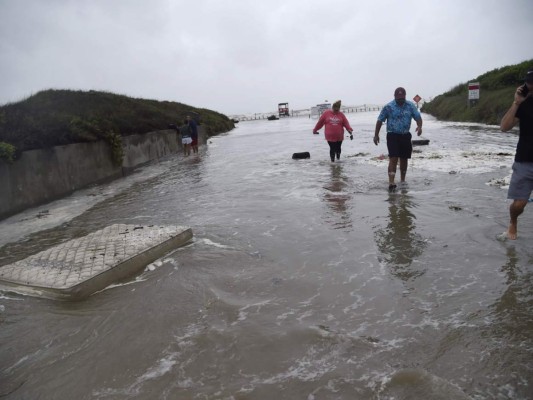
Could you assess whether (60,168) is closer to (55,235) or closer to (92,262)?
(55,235)

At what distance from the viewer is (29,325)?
12.2 feet

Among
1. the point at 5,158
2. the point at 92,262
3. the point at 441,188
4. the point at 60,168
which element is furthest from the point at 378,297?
the point at 60,168

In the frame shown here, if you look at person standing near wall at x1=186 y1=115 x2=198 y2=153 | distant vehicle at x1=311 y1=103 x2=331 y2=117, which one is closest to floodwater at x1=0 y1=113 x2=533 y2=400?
person standing near wall at x1=186 y1=115 x2=198 y2=153

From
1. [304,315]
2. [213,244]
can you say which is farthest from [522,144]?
[213,244]

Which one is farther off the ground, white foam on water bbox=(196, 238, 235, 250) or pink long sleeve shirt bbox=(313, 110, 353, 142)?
pink long sleeve shirt bbox=(313, 110, 353, 142)

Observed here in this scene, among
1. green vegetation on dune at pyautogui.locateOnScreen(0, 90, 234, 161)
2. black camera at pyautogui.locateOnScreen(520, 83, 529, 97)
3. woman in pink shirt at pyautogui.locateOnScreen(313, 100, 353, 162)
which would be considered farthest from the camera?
A: woman in pink shirt at pyautogui.locateOnScreen(313, 100, 353, 162)

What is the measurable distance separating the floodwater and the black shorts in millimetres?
1600

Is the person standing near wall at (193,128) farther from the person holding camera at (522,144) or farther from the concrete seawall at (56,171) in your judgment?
the person holding camera at (522,144)

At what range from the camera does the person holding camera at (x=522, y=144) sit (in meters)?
4.35

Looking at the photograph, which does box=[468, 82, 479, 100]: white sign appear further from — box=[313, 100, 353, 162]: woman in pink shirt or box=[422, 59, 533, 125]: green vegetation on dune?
box=[313, 100, 353, 162]: woman in pink shirt

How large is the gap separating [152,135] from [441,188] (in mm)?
13897

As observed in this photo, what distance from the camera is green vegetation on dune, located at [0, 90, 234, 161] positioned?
1017 cm

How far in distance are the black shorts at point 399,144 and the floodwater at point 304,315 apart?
5.25 feet

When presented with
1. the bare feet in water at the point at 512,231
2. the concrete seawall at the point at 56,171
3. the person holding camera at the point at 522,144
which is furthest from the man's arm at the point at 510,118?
the concrete seawall at the point at 56,171
